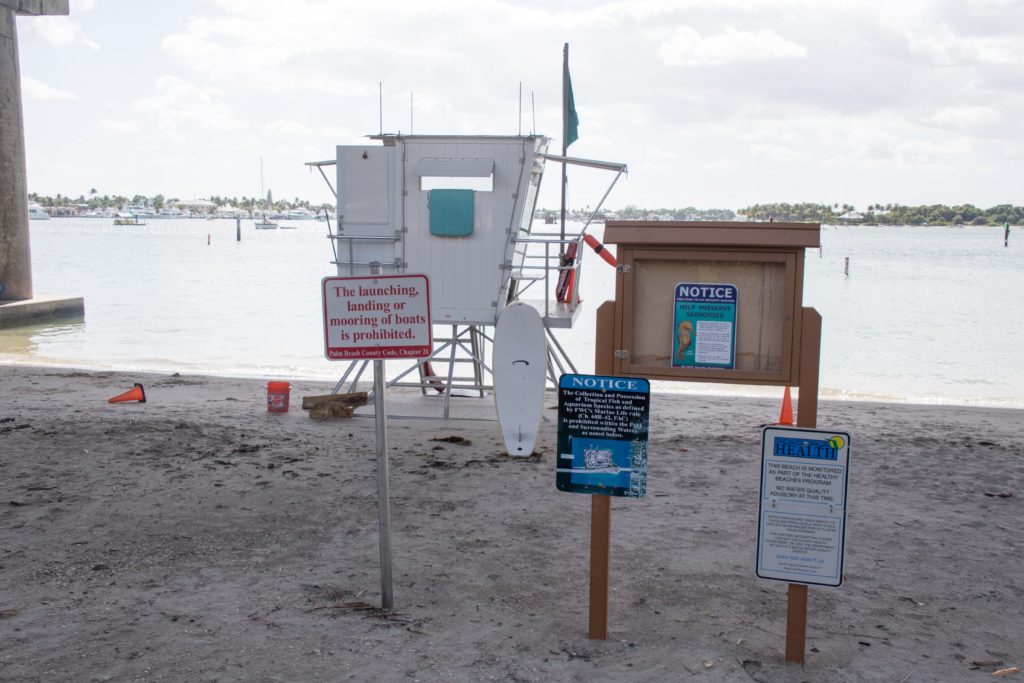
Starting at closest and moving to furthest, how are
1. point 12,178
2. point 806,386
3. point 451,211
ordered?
point 806,386
point 451,211
point 12,178

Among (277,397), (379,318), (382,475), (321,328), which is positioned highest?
(379,318)

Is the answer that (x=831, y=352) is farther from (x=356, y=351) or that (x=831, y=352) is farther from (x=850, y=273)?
(x=850, y=273)

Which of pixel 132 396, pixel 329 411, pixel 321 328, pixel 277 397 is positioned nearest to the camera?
pixel 329 411

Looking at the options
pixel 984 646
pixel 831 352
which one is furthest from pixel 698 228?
pixel 831 352

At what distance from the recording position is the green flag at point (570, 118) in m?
10.5

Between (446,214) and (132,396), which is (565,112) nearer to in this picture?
(446,214)

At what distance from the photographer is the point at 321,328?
25.8m

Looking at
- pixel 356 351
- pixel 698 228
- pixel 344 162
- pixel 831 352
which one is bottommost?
pixel 831 352

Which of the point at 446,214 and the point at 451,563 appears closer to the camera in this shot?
the point at 451,563

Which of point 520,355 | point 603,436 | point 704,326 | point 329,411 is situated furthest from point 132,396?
point 704,326

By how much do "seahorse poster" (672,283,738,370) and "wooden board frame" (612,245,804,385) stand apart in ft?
0.13

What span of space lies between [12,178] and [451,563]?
21.9 m

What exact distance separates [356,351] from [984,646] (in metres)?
3.35

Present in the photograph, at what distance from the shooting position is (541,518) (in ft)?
21.4
